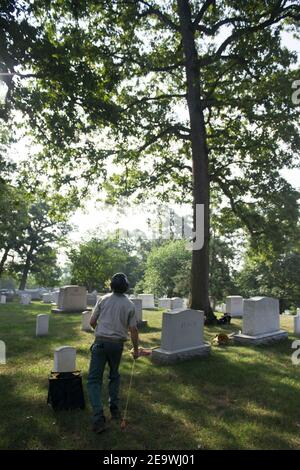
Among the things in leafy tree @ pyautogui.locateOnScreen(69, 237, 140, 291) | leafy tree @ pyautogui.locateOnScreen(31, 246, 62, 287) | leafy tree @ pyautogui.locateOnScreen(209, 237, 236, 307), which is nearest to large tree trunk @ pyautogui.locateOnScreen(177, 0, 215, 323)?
leafy tree @ pyautogui.locateOnScreen(69, 237, 140, 291)

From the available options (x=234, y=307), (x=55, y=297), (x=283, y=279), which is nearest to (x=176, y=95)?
(x=234, y=307)

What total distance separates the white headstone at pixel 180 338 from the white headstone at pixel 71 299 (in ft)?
37.6

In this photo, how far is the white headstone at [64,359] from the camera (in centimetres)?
671

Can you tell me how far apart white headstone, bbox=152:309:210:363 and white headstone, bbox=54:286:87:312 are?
11450 mm

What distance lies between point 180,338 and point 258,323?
134 inches

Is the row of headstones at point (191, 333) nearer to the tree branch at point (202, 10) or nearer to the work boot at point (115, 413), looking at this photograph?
the work boot at point (115, 413)

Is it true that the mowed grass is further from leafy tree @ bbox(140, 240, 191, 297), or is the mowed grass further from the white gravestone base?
leafy tree @ bbox(140, 240, 191, 297)

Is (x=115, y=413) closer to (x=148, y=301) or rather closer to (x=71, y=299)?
(x=71, y=299)

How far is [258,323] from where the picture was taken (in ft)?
37.9

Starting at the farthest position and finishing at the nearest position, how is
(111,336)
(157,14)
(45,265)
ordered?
(45,265), (157,14), (111,336)

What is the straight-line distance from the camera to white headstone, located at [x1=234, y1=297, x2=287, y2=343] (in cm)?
1136

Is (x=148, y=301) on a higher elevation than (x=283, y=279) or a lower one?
lower

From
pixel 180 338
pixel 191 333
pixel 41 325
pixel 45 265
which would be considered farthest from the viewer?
pixel 45 265
